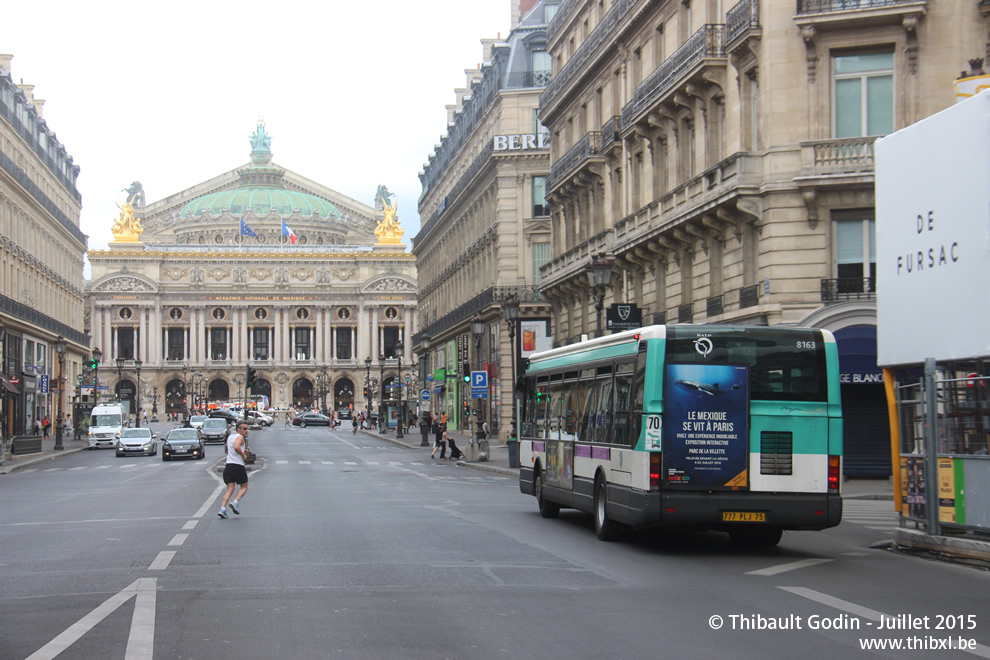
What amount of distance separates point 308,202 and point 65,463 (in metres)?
127

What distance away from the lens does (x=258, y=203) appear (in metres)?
167

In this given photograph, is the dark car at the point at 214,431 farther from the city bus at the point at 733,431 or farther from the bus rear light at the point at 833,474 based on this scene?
the bus rear light at the point at 833,474

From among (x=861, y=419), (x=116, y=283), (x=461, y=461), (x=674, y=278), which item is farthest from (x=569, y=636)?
(x=116, y=283)

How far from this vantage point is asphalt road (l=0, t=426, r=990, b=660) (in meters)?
9.14

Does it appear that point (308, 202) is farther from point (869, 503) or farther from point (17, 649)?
point (17, 649)

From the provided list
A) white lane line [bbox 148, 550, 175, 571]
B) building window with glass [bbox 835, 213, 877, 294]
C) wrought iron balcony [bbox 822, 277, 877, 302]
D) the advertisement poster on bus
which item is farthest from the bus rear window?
building window with glass [bbox 835, 213, 877, 294]

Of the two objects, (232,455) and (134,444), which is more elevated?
(232,455)

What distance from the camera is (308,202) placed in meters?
171

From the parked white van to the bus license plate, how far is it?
5223 centimetres

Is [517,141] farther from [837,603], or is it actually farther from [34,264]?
[837,603]

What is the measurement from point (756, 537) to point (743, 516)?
5.84ft

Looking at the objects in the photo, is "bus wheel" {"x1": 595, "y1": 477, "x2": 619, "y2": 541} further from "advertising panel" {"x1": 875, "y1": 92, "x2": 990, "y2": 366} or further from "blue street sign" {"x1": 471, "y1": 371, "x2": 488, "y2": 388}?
"blue street sign" {"x1": 471, "y1": 371, "x2": 488, "y2": 388}

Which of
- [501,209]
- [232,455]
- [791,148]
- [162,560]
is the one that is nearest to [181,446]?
[501,209]

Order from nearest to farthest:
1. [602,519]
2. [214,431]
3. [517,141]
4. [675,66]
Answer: [602,519] < [675,66] < [517,141] < [214,431]
